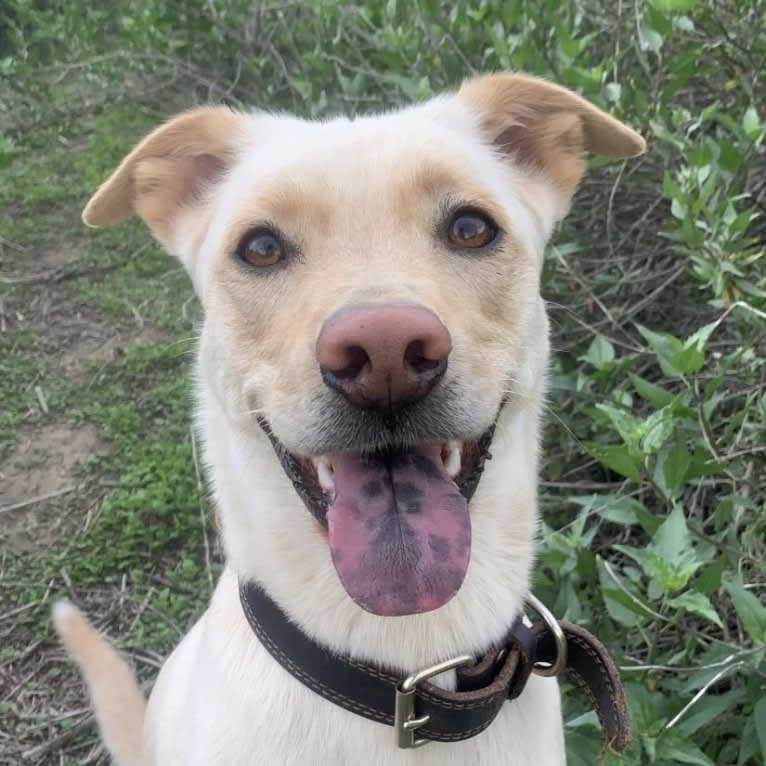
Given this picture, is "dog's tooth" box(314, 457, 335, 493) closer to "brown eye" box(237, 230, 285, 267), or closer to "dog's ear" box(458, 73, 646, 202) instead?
"brown eye" box(237, 230, 285, 267)

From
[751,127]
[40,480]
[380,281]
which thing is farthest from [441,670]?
[40,480]

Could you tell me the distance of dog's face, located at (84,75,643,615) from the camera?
4.92 ft

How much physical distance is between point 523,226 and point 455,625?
100 cm

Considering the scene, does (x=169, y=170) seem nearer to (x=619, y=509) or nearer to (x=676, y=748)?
(x=619, y=509)

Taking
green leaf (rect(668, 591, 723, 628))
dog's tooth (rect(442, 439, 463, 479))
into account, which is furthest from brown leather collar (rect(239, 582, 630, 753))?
dog's tooth (rect(442, 439, 463, 479))

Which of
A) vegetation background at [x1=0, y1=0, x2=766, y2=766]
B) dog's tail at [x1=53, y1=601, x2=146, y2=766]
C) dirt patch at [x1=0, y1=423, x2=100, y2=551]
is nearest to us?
vegetation background at [x1=0, y1=0, x2=766, y2=766]

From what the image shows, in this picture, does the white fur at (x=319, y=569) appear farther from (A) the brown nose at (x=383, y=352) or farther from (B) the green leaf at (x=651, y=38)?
(B) the green leaf at (x=651, y=38)

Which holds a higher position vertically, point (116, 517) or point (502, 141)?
point (502, 141)

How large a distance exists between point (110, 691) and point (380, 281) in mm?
1884

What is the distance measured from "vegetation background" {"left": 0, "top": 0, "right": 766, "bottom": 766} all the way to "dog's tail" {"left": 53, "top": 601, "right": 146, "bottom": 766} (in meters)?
0.61

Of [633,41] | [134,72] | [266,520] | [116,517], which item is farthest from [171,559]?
[134,72]

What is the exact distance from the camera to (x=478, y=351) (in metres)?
1.61

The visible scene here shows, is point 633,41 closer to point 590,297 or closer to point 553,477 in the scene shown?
point 590,297

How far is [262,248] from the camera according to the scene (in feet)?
6.00
